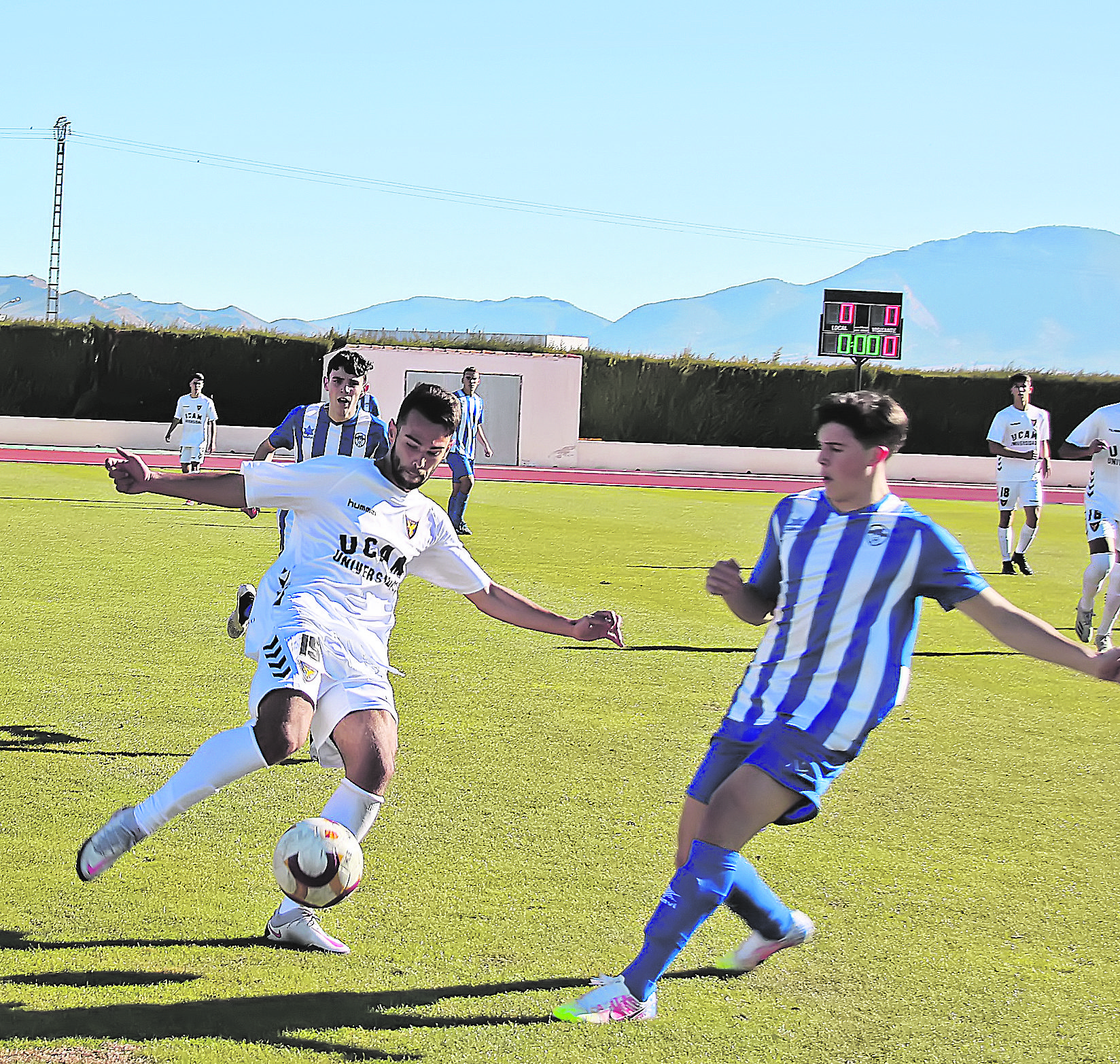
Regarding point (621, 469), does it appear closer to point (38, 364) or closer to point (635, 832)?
→ point (38, 364)

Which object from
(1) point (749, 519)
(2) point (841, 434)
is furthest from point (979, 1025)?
(1) point (749, 519)

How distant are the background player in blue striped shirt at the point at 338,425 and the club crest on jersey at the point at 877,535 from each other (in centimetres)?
368

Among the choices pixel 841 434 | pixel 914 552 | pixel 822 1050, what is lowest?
pixel 822 1050

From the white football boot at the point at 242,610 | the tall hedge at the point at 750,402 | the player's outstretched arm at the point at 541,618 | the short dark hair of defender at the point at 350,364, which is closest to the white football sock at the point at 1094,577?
the short dark hair of defender at the point at 350,364

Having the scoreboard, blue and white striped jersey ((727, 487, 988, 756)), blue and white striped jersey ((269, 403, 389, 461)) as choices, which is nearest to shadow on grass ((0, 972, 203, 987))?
blue and white striped jersey ((727, 487, 988, 756))

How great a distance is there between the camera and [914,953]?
428 cm

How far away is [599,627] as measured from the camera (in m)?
4.62

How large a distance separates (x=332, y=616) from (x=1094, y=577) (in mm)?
8054

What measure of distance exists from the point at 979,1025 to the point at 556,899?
4.87ft

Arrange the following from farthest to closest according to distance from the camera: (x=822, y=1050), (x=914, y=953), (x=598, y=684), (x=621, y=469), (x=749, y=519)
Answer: (x=621, y=469) → (x=749, y=519) → (x=598, y=684) → (x=914, y=953) → (x=822, y=1050)

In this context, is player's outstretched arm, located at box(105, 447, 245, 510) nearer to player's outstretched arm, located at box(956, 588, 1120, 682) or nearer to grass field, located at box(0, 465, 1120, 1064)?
grass field, located at box(0, 465, 1120, 1064)

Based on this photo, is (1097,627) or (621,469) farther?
(621,469)

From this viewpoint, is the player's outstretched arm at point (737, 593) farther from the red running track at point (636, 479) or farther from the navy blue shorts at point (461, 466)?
the red running track at point (636, 479)

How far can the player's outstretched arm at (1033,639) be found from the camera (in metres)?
3.75
